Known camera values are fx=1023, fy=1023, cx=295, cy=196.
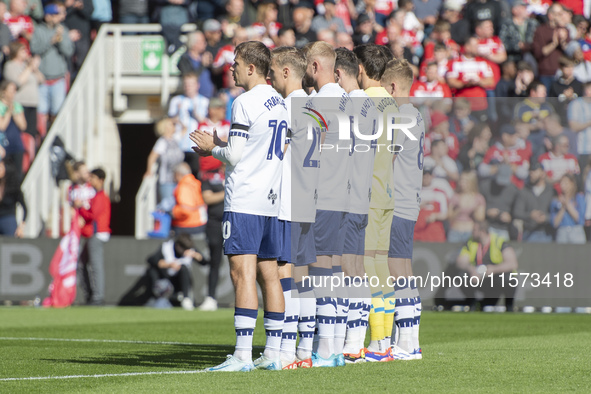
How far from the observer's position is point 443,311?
53.3ft

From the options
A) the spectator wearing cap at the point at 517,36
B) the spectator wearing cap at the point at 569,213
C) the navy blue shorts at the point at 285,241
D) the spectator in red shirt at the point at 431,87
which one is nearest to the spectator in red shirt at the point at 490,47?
the spectator wearing cap at the point at 517,36

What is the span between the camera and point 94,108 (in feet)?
70.3

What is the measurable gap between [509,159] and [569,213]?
1.36m

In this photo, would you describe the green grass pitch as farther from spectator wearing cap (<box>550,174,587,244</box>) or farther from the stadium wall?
spectator wearing cap (<box>550,174,587,244</box>)

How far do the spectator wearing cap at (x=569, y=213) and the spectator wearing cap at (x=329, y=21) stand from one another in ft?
18.3

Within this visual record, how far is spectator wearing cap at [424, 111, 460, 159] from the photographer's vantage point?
56.6 feet

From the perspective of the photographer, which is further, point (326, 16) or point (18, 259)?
point (326, 16)

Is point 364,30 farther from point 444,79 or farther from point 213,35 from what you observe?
point 213,35

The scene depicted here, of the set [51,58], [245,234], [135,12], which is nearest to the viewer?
[245,234]

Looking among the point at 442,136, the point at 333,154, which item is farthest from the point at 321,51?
the point at 442,136

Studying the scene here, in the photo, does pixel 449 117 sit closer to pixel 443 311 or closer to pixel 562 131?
pixel 562 131

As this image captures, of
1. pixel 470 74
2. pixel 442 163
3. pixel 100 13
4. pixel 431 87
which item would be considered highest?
pixel 100 13

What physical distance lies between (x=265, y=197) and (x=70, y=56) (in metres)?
14.1

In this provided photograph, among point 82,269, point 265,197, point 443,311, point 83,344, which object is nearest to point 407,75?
point 265,197
